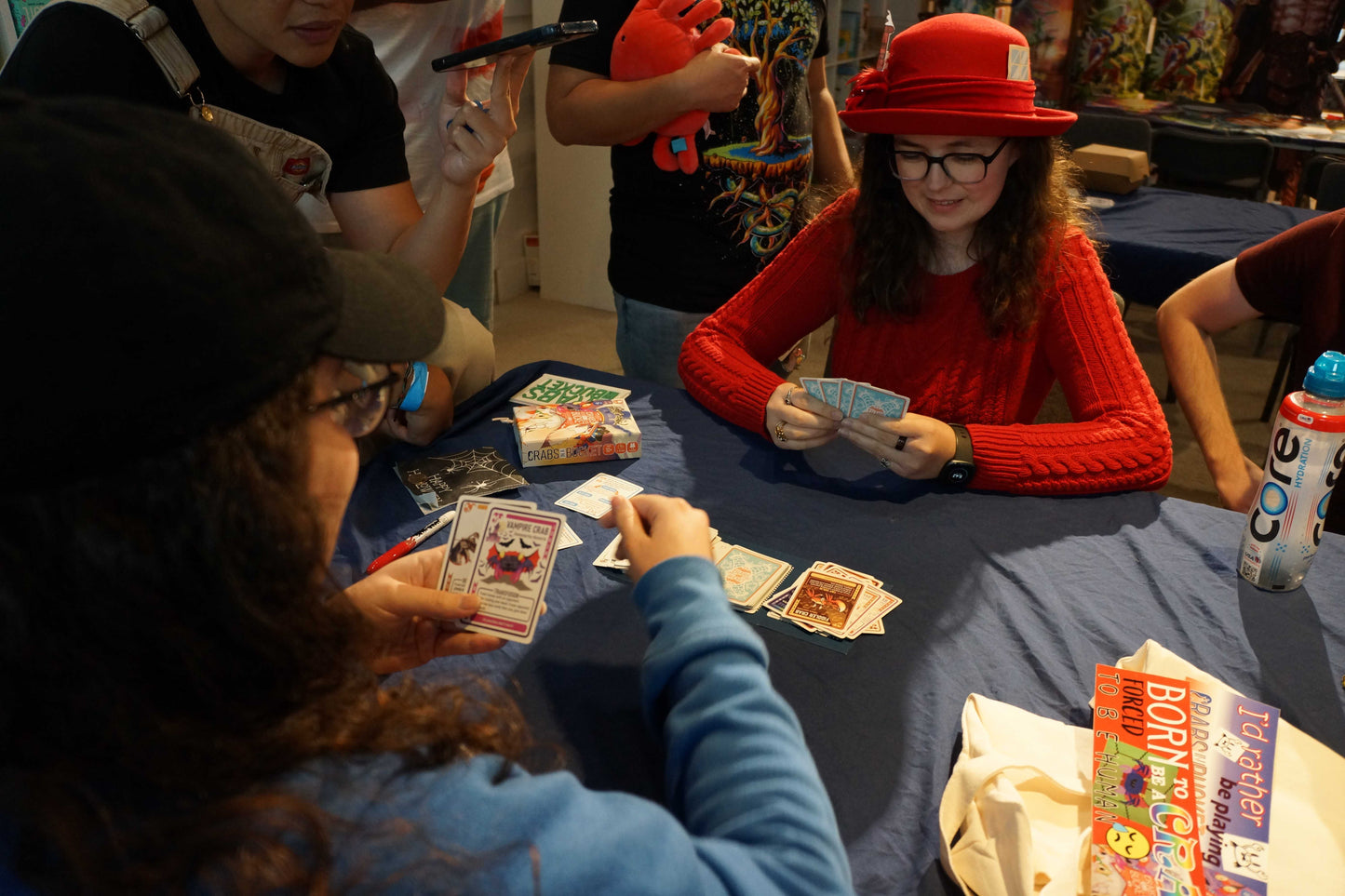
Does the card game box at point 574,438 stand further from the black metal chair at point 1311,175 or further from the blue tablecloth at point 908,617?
the black metal chair at point 1311,175

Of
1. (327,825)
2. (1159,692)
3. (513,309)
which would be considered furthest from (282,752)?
(513,309)

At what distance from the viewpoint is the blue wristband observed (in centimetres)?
159

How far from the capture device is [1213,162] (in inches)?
202

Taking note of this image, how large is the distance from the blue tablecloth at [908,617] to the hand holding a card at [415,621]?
0.02 m

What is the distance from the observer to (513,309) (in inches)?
206

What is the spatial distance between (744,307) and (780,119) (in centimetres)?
51

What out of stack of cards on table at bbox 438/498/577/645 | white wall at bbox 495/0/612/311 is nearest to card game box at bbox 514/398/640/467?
stack of cards on table at bbox 438/498/577/645

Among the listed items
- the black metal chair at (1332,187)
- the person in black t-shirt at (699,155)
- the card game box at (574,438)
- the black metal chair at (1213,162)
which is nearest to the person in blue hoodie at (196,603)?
the card game box at (574,438)

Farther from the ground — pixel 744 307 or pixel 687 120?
pixel 687 120

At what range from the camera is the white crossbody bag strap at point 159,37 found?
1385mm

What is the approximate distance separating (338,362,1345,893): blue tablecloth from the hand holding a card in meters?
0.02

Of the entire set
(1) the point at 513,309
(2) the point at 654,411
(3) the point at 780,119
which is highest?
(3) the point at 780,119

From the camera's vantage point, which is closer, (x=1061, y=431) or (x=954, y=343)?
(x=1061, y=431)

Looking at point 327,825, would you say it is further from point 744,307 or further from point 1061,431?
point 744,307
